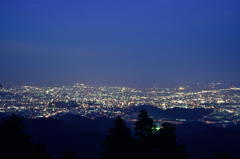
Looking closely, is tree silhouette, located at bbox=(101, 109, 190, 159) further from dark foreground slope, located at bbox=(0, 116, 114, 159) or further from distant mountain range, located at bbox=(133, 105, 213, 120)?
distant mountain range, located at bbox=(133, 105, 213, 120)

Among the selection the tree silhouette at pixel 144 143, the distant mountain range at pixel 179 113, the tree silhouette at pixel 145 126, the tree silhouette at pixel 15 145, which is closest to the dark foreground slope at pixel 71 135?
the distant mountain range at pixel 179 113

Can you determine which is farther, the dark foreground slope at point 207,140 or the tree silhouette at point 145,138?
the dark foreground slope at point 207,140

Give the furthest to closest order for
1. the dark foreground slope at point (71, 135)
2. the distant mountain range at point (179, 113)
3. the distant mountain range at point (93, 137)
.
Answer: the distant mountain range at point (179, 113) < the dark foreground slope at point (71, 135) < the distant mountain range at point (93, 137)

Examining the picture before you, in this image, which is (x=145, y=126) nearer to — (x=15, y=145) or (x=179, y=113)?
(x=15, y=145)

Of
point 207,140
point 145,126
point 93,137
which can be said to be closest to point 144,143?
point 145,126

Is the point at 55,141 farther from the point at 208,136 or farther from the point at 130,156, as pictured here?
the point at 130,156

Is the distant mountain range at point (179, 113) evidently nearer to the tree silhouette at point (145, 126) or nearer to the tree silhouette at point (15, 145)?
the tree silhouette at point (145, 126)

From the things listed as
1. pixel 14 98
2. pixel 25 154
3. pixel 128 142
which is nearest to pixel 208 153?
pixel 128 142
